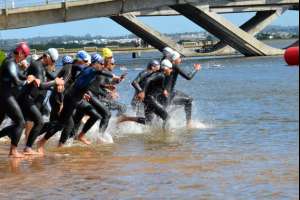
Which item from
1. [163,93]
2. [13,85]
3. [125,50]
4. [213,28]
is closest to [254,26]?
[213,28]

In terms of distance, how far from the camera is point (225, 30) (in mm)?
59188

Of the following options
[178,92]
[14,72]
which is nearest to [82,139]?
[14,72]

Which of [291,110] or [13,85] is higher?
[13,85]

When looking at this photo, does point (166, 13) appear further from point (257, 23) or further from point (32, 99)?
point (32, 99)

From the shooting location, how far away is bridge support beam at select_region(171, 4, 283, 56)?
57.7 m

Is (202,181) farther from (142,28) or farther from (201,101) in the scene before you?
(142,28)

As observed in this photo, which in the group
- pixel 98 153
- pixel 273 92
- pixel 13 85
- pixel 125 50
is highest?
pixel 13 85

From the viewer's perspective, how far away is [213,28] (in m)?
60.2

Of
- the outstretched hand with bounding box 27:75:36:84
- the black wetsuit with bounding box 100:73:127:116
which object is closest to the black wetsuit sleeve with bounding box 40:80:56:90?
the outstretched hand with bounding box 27:75:36:84

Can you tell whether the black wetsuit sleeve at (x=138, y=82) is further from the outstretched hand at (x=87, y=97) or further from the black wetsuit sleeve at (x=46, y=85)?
the black wetsuit sleeve at (x=46, y=85)

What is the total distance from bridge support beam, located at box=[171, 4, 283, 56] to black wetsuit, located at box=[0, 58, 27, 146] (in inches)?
1764

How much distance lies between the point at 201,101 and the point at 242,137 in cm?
1091

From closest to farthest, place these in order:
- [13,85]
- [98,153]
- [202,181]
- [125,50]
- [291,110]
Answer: [202,181]
[13,85]
[98,153]
[291,110]
[125,50]

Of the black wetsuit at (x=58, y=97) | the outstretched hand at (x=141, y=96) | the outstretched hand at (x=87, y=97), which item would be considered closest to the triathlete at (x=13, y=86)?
the black wetsuit at (x=58, y=97)
